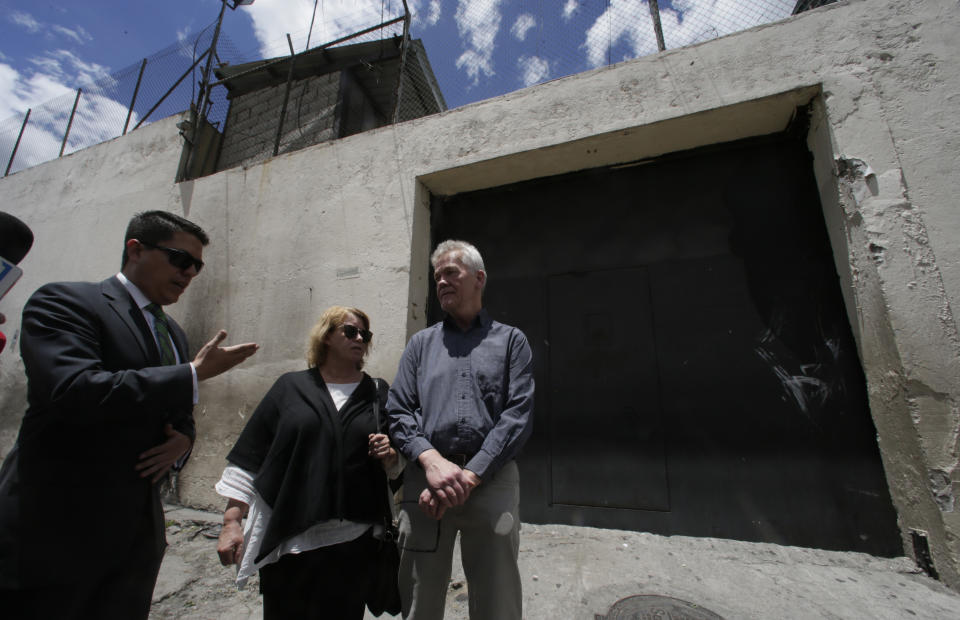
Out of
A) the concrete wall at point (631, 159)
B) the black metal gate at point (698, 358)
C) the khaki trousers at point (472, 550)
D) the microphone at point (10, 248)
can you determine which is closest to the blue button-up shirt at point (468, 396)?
the khaki trousers at point (472, 550)

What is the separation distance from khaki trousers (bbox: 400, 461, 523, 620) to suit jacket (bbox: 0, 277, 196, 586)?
3.13 ft

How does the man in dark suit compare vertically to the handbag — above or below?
above

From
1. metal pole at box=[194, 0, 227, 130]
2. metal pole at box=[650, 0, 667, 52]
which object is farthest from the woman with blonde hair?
metal pole at box=[194, 0, 227, 130]

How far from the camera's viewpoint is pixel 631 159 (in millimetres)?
3758

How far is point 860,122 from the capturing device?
112 inches

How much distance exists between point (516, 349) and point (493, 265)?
2.19 meters

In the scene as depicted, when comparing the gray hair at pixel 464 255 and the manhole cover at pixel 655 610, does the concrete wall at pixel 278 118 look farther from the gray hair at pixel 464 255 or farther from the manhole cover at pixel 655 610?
the manhole cover at pixel 655 610

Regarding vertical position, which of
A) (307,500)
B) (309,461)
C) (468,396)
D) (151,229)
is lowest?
(307,500)

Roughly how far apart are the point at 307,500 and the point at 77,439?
0.75 meters

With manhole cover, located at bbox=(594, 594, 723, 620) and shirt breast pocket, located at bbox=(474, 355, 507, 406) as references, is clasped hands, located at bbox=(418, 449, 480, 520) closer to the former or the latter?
shirt breast pocket, located at bbox=(474, 355, 507, 406)

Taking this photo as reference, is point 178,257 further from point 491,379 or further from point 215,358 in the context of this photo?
point 491,379

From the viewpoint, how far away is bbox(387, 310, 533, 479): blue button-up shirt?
5.40ft

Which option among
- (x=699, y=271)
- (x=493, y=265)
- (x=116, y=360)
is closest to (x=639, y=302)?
(x=699, y=271)

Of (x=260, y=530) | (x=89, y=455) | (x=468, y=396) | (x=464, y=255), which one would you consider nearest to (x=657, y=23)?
(x=464, y=255)
